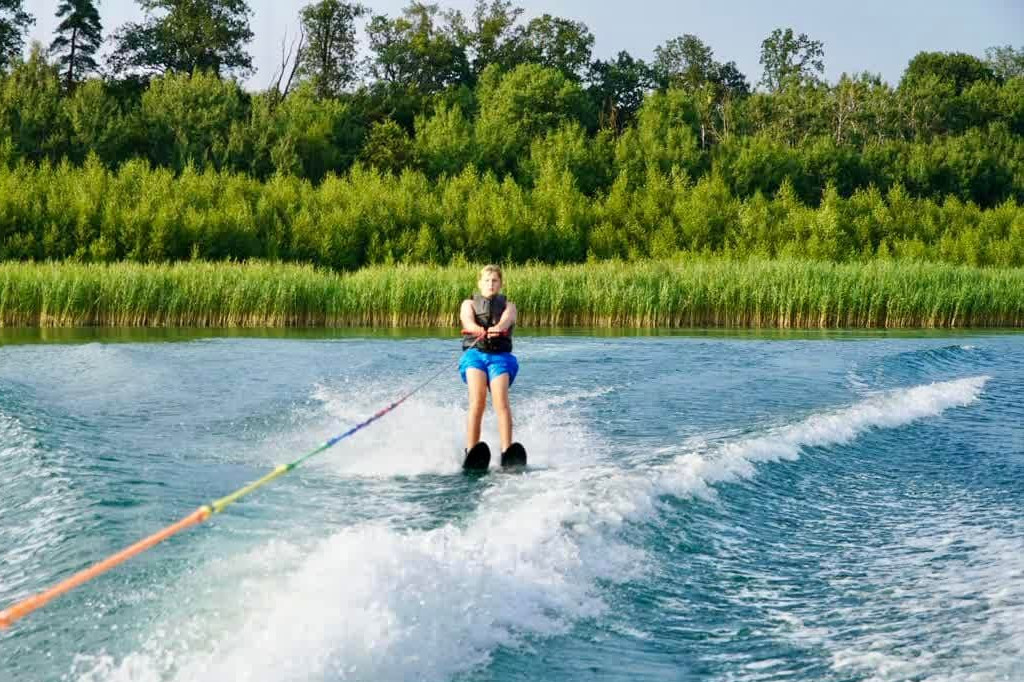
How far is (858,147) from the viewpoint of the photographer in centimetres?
6850

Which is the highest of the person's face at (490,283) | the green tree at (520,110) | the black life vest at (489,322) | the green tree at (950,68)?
the green tree at (950,68)

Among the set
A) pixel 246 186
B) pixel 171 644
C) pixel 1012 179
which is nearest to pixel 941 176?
pixel 1012 179

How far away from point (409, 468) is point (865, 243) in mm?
44673

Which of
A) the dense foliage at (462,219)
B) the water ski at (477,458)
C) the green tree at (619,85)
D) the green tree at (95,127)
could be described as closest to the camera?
the water ski at (477,458)

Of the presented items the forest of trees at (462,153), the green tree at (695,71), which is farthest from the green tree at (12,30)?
the green tree at (695,71)

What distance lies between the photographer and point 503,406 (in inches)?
343

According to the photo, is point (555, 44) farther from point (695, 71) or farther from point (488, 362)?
point (488, 362)

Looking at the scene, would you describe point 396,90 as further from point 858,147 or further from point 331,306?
point 331,306

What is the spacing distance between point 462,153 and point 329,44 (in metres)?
16.5

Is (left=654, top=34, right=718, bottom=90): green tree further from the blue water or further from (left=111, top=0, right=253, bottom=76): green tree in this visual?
the blue water

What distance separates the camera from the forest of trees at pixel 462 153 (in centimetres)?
4156

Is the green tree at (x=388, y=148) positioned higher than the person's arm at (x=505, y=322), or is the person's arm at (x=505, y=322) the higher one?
the green tree at (x=388, y=148)

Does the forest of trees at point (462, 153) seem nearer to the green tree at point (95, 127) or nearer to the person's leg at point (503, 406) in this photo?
the green tree at point (95, 127)

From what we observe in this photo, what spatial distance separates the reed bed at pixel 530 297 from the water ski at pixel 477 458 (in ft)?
57.8
